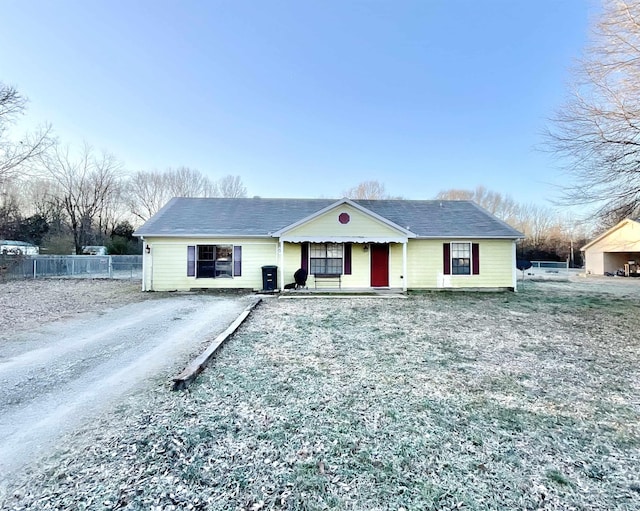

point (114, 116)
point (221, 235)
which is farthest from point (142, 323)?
point (114, 116)

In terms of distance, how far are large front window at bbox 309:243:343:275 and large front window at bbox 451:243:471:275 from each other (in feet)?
15.9

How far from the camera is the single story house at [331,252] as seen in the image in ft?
41.6

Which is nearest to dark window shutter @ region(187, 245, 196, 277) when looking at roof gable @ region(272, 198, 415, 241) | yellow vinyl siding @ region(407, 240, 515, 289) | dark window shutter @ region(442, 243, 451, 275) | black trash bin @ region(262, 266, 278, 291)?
black trash bin @ region(262, 266, 278, 291)

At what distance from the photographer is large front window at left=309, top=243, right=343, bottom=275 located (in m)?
13.2

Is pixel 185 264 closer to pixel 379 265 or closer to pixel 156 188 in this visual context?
pixel 379 265

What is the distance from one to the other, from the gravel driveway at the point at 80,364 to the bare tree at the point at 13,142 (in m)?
15.8

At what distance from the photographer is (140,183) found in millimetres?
37531

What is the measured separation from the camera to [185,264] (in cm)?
1283

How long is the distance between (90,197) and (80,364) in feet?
120

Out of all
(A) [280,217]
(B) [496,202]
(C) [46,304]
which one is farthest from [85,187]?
(B) [496,202]

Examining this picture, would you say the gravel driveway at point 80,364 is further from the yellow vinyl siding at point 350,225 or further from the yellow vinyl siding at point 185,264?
the yellow vinyl siding at point 350,225

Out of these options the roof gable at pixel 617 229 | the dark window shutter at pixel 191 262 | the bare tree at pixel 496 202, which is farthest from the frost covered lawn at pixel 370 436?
the bare tree at pixel 496 202

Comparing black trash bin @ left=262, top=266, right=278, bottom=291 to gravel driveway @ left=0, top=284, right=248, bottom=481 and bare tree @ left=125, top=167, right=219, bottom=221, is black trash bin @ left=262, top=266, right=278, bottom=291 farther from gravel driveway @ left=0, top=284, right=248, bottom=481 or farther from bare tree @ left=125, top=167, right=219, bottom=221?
bare tree @ left=125, top=167, right=219, bottom=221

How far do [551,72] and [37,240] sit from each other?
40827mm
